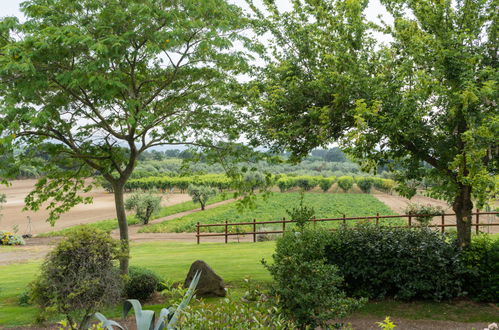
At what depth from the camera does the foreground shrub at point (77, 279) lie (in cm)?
622

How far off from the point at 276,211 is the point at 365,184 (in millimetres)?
26155

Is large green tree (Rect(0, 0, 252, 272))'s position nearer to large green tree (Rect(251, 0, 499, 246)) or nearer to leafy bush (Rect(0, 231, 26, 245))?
large green tree (Rect(251, 0, 499, 246))

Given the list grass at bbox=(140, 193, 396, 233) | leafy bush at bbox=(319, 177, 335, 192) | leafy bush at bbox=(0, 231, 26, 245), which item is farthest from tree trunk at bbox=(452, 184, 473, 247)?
leafy bush at bbox=(319, 177, 335, 192)

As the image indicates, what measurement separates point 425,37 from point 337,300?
564 centimetres

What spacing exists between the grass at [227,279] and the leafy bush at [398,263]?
Result: 0.34 m

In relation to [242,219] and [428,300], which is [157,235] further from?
[428,300]

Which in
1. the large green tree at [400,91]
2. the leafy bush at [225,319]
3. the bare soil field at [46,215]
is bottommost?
the bare soil field at [46,215]

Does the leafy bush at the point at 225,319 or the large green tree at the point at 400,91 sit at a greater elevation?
the large green tree at the point at 400,91

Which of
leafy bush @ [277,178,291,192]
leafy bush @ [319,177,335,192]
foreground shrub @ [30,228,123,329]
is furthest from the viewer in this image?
leafy bush @ [319,177,335,192]

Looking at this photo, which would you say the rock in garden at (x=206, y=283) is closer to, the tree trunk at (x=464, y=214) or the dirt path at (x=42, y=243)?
the tree trunk at (x=464, y=214)

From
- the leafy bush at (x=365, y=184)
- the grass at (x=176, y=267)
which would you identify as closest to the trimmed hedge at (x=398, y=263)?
the grass at (x=176, y=267)

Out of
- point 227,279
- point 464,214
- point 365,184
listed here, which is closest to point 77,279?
point 227,279

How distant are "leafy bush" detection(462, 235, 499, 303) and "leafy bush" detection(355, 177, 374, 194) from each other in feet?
187

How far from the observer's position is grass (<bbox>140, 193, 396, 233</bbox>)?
34031 mm
